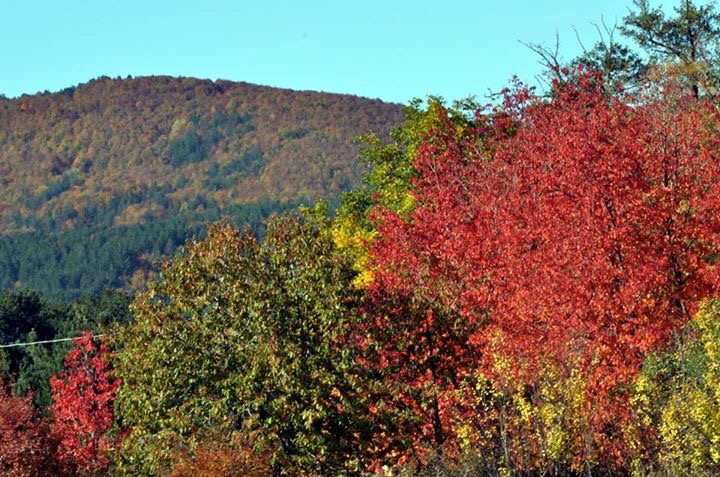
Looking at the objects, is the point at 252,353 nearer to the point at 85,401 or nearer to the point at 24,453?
the point at 24,453

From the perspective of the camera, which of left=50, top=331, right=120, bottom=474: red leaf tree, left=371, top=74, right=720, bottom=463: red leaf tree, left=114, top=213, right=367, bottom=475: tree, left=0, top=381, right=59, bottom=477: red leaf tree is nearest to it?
left=114, top=213, right=367, bottom=475: tree

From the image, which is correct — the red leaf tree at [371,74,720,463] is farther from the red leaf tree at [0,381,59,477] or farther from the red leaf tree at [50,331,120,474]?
the red leaf tree at [50,331,120,474]

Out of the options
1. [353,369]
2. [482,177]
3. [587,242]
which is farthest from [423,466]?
[482,177]

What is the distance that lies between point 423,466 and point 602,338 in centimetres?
592

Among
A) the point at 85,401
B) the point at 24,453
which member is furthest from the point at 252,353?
the point at 85,401

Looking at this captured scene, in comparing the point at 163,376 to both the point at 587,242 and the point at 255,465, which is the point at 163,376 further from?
the point at 587,242

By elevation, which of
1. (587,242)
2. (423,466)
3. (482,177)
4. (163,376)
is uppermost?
(482,177)

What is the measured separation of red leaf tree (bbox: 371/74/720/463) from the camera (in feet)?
114

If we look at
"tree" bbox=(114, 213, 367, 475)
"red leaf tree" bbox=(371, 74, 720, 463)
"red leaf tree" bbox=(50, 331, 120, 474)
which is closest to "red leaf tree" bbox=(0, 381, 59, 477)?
"tree" bbox=(114, 213, 367, 475)

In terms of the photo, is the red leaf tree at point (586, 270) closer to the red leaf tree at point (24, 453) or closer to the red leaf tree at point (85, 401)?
the red leaf tree at point (24, 453)

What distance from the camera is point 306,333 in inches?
1336

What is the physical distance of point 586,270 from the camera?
120ft

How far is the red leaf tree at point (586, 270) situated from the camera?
34688mm

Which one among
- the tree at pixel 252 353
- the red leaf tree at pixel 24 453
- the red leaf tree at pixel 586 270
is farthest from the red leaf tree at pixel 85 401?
the tree at pixel 252 353
